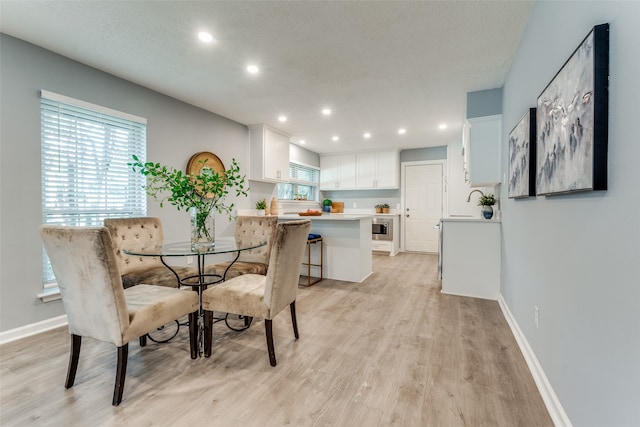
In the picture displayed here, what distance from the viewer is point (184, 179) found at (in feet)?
6.72

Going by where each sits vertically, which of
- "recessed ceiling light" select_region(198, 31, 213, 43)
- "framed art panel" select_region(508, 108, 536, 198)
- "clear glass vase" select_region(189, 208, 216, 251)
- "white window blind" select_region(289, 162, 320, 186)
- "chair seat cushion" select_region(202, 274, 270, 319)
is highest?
"recessed ceiling light" select_region(198, 31, 213, 43)

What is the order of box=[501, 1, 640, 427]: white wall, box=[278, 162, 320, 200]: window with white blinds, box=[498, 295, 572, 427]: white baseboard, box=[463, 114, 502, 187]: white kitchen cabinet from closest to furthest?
box=[501, 1, 640, 427]: white wall
box=[498, 295, 572, 427]: white baseboard
box=[463, 114, 502, 187]: white kitchen cabinet
box=[278, 162, 320, 200]: window with white blinds

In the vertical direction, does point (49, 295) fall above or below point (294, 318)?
above

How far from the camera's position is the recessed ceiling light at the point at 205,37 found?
2221 mm

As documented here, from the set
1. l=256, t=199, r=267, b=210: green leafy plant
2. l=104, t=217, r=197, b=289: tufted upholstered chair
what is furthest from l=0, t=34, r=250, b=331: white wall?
l=256, t=199, r=267, b=210: green leafy plant

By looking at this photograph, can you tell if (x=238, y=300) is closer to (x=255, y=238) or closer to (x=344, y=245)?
(x=255, y=238)

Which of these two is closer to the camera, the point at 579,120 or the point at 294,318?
the point at 579,120

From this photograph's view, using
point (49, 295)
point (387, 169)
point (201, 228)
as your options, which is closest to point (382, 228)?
point (387, 169)

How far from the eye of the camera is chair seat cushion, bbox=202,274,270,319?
6.17 feet

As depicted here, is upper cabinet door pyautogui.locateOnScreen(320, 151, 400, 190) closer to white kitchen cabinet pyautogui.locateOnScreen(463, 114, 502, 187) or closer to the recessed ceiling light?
white kitchen cabinet pyautogui.locateOnScreen(463, 114, 502, 187)

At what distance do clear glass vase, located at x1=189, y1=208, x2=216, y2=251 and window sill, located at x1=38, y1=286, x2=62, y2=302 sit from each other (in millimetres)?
1469

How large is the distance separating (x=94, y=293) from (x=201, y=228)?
848 millimetres

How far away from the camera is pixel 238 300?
6.32ft

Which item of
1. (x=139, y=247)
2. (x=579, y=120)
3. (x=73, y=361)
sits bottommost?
(x=73, y=361)
